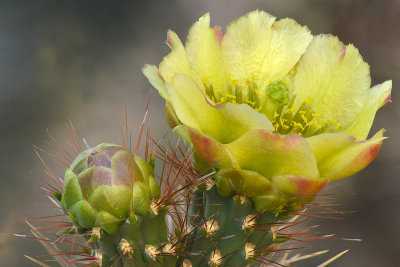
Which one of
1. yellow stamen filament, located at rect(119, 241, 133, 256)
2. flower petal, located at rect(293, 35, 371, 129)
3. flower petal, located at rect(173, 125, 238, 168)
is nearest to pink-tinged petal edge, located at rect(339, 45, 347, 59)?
flower petal, located at rect(293, 35, 371, 129)

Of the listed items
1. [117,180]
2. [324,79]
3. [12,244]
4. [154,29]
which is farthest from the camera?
[154,29]

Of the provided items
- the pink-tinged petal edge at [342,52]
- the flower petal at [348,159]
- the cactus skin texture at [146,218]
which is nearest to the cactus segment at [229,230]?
the cactus skin texture at [146,218]

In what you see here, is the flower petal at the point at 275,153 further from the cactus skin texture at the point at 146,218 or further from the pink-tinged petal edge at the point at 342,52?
the pink-tinged petal edge at the point at 342,52

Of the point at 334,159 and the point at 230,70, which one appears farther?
the point at 230,70

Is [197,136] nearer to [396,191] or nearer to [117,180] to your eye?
[117,180]

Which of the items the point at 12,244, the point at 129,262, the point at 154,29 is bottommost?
the point at 129,262

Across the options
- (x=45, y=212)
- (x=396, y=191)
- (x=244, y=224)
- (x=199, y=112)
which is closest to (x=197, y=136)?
(x=199, y=112)

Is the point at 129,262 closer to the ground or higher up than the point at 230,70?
closer to the ground
